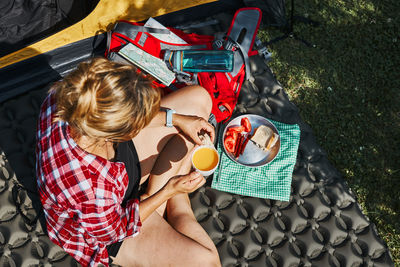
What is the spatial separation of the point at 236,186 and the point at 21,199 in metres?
1.37

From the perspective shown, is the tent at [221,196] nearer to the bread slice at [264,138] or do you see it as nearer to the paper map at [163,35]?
the paper map at [163,35]

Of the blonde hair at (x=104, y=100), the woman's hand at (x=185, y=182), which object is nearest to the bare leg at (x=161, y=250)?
the woman's hand at (x=185, y=182)

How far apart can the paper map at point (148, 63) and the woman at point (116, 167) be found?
0.27 meters

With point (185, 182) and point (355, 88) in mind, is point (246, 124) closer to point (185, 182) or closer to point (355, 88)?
point (185, 182)

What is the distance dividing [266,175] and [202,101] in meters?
0.67

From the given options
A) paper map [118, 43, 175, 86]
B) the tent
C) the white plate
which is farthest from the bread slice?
paper map [118, 43, 175, 86]

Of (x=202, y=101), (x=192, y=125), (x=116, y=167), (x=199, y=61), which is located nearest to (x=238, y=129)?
(x=202, y=101)

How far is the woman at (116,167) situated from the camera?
1.22 meters

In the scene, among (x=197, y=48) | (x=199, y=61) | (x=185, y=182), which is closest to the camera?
(x=185, y=182)

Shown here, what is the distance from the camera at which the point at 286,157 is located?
2213 mm

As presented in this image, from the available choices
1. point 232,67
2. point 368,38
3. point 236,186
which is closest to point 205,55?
point 232,67

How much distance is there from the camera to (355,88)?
281 cm

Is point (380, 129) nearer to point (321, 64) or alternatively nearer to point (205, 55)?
point (321, 64)

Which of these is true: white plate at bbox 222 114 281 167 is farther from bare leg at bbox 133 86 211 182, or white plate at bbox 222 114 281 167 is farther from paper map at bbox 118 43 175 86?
paper map at bbox 118 43 175 86
